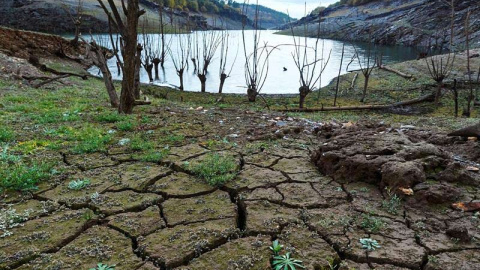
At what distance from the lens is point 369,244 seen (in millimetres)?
2738

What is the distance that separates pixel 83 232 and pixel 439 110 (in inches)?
531

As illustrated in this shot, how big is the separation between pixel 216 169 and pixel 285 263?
178 cm

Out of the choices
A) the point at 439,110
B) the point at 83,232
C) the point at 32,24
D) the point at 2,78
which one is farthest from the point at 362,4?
the point at 83,232

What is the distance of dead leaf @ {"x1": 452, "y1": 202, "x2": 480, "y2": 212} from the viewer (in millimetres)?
3197

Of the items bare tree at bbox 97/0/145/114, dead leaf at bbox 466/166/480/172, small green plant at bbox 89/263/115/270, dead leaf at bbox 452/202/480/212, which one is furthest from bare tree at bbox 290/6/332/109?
small green plant at bbox 89/263/115/270

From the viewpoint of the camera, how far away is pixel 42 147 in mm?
4645

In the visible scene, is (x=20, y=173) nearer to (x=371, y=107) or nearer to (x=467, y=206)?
(x=467, y=206)

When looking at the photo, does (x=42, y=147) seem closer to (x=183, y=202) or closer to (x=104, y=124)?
(x=104, y=124)

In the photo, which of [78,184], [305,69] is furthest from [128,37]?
[305,69]

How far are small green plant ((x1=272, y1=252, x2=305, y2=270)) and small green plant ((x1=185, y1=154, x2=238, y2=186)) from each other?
4.56 feet

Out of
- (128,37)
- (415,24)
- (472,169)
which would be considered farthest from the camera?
(415,24)

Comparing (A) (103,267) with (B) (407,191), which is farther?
(B) (407,191)

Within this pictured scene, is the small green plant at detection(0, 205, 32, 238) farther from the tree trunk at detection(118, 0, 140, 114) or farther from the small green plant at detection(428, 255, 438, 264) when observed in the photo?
the tree trunk at detection(118, 0, 140, 114)

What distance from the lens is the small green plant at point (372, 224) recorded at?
116 inches
